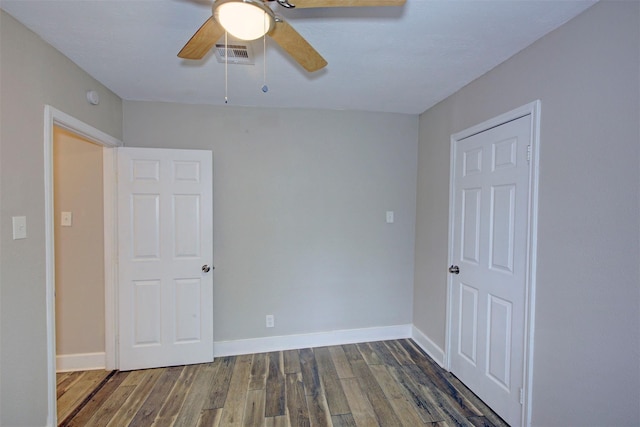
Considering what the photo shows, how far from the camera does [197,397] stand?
7.07 feet

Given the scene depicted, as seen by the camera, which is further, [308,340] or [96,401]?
[308,340]

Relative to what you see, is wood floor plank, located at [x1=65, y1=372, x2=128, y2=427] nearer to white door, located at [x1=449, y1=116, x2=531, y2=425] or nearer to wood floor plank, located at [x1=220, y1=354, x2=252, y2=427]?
wood floor plank, located at [x1=220, y1=354, x2=252, y2=427]

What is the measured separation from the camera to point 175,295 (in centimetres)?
255

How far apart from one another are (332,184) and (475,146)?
1.33 meters

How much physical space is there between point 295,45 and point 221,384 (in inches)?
99.2

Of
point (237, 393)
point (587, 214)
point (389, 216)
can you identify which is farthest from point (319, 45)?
point (237, 393)

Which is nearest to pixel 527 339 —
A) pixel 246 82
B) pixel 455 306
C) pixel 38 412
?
pixel 455 306

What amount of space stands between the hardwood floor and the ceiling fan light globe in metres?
2.29

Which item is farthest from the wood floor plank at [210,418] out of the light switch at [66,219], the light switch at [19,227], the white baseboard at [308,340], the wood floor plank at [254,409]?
the light switch at [66,219]

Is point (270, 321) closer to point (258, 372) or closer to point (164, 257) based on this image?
point (258, 372)

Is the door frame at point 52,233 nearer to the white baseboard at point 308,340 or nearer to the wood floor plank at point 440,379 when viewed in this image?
the white baseboard at point 308,340

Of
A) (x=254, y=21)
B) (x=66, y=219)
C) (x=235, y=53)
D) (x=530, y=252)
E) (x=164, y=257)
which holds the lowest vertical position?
(x=164, y=257)

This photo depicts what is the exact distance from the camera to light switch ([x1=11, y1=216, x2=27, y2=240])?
1465 millimetres

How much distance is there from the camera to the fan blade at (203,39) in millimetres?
1188
